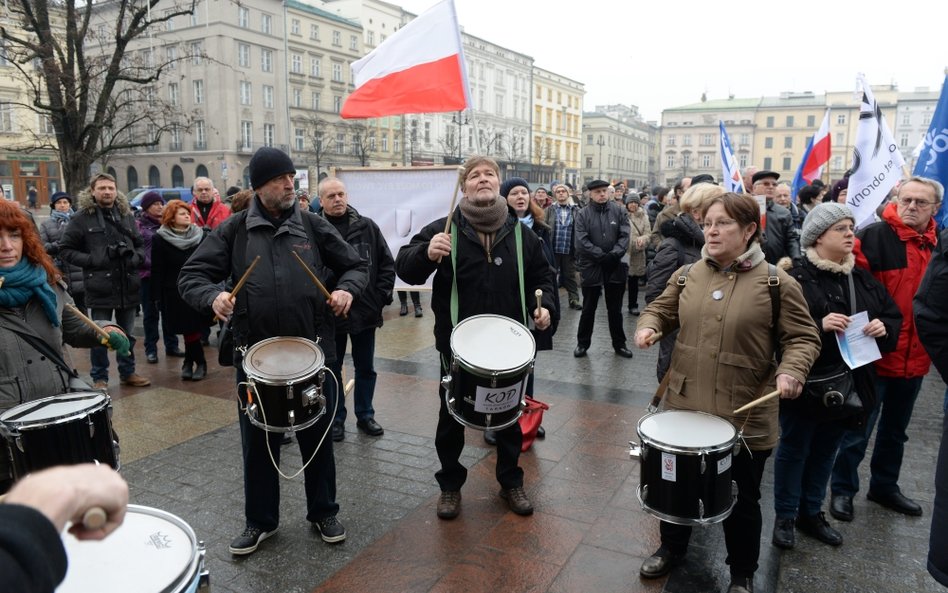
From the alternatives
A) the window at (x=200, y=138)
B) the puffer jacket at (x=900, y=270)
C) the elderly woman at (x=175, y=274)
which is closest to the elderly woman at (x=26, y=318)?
the elderly woman at (x=175, y=274)

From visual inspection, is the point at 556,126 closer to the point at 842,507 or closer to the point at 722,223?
the point at 842,507

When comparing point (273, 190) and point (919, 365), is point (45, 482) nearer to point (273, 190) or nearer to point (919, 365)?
point (273, 190)

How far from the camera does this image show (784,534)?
382 centimetres

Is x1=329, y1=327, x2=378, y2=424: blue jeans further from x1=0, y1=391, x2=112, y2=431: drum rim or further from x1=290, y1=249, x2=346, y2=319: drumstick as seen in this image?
x1=0, y1=391, x2=112, y2=431: drum rim

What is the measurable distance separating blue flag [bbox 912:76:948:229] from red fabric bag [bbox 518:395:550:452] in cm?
311

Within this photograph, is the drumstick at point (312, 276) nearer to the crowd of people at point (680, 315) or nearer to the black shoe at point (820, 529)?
the crowd of people at point (680, 315)

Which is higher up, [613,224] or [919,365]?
[613,224]

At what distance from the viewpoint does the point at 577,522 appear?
410cm

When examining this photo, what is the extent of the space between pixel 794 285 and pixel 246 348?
2848mm

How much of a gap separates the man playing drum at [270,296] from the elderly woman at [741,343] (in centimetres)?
187

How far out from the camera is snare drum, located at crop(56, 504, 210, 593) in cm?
180

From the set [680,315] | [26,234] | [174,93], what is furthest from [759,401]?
[174,93]

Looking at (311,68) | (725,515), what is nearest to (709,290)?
(725,515)

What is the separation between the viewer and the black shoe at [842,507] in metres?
4.16
